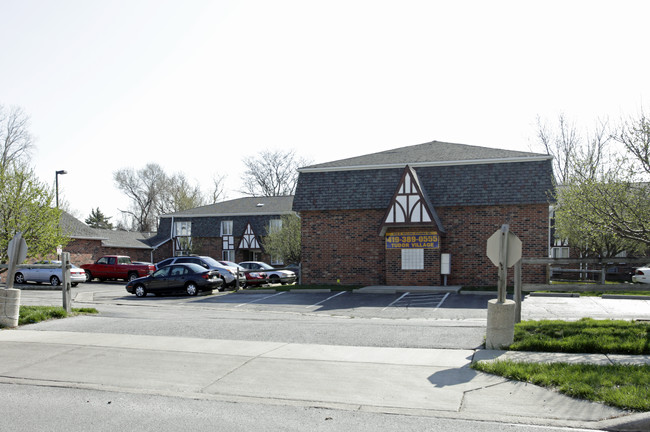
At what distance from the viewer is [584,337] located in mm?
9570

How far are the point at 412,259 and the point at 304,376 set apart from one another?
17838 mm

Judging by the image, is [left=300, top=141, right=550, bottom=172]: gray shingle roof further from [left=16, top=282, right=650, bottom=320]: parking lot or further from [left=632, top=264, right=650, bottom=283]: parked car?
[left=632, top=264, right=650, bottom=283]: parked car

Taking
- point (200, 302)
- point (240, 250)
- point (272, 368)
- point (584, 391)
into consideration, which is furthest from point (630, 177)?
point (240, 250)

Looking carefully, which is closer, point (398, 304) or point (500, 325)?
point (500, 325)

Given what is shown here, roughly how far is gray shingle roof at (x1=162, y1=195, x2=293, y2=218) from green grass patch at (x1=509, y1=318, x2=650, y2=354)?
3756 centimetres

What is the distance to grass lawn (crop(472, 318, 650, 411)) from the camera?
253 inches

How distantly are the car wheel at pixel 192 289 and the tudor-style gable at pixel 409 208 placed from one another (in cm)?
870

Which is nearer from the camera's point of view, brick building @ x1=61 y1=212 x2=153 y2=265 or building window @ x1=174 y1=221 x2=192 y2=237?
brick building @ x1=61 y1=212 x2=153 y2=265

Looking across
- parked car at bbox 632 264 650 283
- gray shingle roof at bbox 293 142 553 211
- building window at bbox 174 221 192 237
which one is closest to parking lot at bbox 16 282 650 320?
gray shingle roof at bbox 293 142 553 211

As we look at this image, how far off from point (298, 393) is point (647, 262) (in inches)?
329

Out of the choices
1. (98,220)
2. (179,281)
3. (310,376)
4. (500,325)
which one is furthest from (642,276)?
(98,220)

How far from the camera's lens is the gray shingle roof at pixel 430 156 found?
2577 cm

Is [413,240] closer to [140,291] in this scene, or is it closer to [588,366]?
[140,291]

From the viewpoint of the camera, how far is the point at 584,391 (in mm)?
6547
